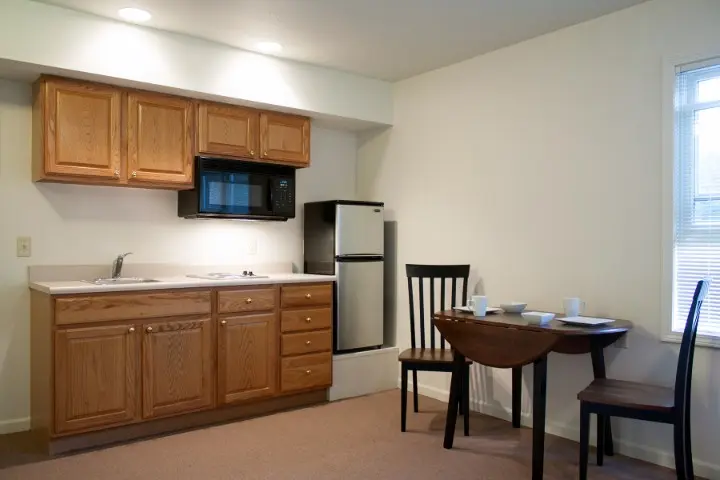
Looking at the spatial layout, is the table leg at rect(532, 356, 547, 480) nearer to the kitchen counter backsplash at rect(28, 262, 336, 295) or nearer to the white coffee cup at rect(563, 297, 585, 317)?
the white coffee cup at rect(563, 297, 585, 317)

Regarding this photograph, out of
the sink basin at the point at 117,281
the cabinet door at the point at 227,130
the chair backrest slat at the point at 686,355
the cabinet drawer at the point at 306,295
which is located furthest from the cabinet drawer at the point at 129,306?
the chair backrest slat at the point at 686,355

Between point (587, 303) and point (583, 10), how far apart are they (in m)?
1.61

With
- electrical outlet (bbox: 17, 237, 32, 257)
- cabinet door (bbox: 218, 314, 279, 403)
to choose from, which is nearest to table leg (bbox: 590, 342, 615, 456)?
cabinet door (bbox: 218, 314, 279, 403)

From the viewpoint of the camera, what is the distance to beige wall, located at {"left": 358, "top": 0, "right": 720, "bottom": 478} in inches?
118

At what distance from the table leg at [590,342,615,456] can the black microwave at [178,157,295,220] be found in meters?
2.22

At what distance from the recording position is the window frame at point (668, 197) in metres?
2.93

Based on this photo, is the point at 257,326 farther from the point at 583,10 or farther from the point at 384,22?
the point at 583,10

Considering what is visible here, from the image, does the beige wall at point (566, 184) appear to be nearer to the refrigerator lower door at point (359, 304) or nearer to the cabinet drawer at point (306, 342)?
the refrigerator lower door at point (359, 304)

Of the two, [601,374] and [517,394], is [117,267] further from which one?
[601,374]

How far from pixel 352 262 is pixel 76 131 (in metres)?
1.98

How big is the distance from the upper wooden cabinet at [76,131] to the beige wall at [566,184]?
83.6 inches

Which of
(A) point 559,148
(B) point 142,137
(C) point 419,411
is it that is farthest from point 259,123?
(C) point 419,411

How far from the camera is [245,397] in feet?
12.1

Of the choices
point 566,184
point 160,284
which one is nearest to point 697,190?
point 566,184
